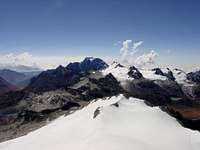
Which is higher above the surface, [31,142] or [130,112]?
[130,112]

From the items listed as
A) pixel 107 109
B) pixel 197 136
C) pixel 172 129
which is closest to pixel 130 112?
pixel 107 109

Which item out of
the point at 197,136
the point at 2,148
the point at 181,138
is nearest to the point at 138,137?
the point at 181,138

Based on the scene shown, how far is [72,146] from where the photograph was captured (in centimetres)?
6725

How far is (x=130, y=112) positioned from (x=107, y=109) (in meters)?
6.29

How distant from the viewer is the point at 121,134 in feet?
230

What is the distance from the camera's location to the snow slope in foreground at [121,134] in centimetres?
6456

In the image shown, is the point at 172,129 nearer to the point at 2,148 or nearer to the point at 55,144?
the point at 55,144

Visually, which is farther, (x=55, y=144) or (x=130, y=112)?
(x=130, y=112)

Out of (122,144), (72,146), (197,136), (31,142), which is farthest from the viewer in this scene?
(31,142)

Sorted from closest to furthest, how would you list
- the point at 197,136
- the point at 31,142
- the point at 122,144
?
the point at 122,144 < the point at 197,136 < the point at 31,142

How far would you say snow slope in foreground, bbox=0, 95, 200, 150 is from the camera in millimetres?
64562

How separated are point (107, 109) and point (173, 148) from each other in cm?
2974

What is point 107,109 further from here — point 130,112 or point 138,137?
point 138,137

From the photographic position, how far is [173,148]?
64125 millimetres
